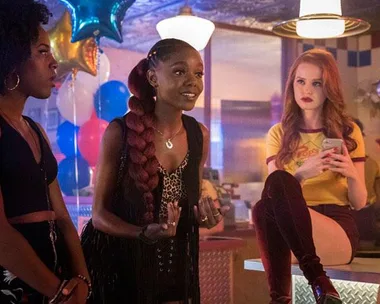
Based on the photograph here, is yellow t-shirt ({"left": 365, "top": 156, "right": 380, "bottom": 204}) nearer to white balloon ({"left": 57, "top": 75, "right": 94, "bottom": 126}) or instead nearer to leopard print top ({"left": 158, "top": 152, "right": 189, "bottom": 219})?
leopard print top ({"left": 158, "top": 152, "right": 189, "bottom": 219})

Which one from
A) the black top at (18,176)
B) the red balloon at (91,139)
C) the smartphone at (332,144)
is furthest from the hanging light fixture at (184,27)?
the black top at (18,176)

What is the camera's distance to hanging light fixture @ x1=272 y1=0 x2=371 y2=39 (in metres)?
2.84

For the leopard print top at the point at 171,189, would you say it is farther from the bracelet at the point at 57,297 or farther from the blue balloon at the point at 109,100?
the blue balloon at the point at 109,100

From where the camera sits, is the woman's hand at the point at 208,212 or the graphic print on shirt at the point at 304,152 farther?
the graphic print on shirt at the point at 304,152

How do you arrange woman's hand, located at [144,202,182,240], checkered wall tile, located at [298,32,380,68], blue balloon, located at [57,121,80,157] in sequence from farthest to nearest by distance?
blue balloon, located at [57,121,80,157]
checkered wall tile, located at [298,32,380,68]
woman's hand, located at [144,202,182,240]

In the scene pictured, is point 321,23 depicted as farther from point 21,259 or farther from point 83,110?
point 83,110

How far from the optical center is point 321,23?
291cm

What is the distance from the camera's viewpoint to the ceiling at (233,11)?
→ 504 cm

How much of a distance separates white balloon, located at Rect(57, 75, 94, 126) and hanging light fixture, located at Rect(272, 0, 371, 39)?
245 cm

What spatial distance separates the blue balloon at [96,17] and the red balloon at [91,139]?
1756mm

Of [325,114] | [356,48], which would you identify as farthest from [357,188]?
[356,48]

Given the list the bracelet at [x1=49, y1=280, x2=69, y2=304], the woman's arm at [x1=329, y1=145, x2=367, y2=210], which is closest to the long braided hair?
the bracelet at [x1=49, y1=280, x2=69, y2=304]

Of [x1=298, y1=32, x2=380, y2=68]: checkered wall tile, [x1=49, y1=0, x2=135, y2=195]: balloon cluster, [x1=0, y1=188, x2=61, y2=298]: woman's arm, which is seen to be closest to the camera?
[x1=0, y1=188, x2=61, y2=298]: woman's arm

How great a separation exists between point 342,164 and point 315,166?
12 cm
